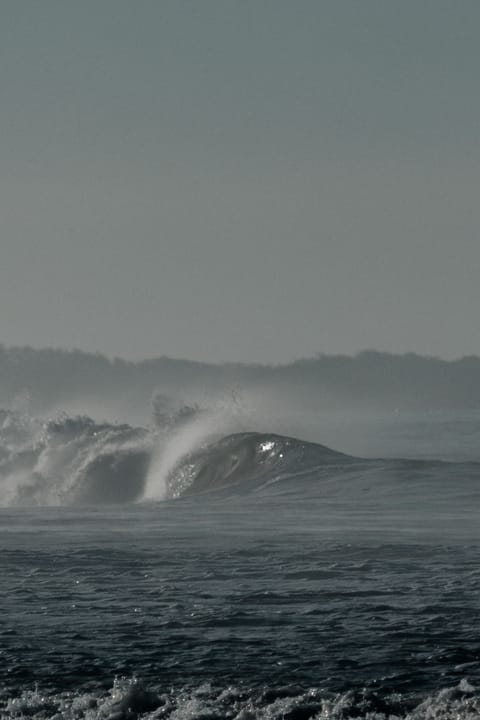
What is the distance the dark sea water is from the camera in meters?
10.1

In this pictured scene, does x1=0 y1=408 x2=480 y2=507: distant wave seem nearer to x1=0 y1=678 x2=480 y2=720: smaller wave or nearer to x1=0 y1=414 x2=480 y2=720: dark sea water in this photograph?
x1=0 y1=414 x2=480 y2=720: dark sea water

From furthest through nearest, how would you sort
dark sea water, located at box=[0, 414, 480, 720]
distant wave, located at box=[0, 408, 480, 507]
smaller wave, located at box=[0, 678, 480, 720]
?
distant wave, located at box=[0, 408, 480, 507], dark sea water, located at box=[0, 414, 480, 720], smaller wave, located at box=[0, 678, 480, 720]

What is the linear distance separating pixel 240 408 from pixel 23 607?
112ft

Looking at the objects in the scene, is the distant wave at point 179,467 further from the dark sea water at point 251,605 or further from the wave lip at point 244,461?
the dark sea water at point 251,605

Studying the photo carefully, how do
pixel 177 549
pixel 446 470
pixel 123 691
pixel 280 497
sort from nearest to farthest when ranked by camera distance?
pixel 123 691
pixel 177 549
pixel 280 497
pixel 446 470

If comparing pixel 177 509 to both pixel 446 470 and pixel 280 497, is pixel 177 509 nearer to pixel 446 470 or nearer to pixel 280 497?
pixel 280 497

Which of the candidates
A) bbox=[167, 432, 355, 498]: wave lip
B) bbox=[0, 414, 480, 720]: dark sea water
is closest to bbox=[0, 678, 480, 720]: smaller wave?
bbox=[0, 414, 480, 720]: dark sea water

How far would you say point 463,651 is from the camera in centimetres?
1125

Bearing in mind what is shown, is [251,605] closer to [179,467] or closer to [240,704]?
[240,704]

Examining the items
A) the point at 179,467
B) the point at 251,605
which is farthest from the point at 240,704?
the point at 179,467

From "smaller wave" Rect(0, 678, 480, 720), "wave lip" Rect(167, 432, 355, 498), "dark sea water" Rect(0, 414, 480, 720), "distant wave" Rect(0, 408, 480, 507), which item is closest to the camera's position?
"smaller wave" Rect(0, 678, 480, 720)

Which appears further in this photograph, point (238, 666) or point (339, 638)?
point (339, 638)

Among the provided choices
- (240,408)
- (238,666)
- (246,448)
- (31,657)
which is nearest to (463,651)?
(238,666)

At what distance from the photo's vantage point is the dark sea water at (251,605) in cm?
1011
